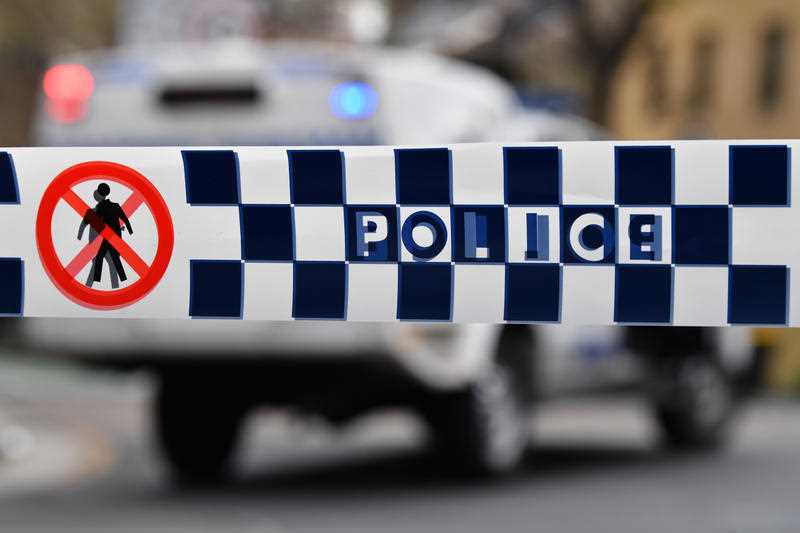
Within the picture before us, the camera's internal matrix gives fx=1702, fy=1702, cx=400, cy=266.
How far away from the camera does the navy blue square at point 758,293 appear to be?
3781mm

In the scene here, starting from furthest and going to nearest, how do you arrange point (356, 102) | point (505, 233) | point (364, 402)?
point (364, 402)
point (356, 102)
point (505, 233)

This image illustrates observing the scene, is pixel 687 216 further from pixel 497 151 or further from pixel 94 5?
pixel 94 5

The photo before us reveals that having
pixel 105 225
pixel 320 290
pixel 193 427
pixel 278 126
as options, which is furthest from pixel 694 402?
pixel 105 225

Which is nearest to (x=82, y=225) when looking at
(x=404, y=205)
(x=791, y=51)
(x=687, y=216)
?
(x=404, y=205)

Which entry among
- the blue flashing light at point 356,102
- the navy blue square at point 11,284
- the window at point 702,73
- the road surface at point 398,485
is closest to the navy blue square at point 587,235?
the navy blue square at point 11,284

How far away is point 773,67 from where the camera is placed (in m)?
23.1

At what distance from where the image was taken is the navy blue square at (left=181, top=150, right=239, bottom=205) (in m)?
3.93

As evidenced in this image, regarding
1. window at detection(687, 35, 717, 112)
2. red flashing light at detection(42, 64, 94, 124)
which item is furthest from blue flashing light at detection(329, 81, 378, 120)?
window at detection(687, 35, 717, 112)

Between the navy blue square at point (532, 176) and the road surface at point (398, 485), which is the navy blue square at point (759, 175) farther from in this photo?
the road surface at point (398, 485)

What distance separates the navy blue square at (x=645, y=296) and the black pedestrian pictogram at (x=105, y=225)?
1.14 metres

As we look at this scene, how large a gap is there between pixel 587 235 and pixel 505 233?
0.61 feet

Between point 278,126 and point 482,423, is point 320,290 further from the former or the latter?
point 482,423

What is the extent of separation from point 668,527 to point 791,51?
15.8 metres

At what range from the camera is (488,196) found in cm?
386
